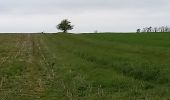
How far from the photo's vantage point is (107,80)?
781 inches

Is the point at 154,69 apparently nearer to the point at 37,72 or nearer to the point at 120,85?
the point at 120,85

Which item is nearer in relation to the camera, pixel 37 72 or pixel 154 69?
pixel 154 69

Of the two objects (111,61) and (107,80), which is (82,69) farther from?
(107,80)

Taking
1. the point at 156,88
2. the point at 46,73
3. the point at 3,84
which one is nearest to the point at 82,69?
the point at 46,73

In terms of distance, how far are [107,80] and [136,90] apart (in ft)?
9.75

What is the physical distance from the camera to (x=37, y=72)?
82.4ft

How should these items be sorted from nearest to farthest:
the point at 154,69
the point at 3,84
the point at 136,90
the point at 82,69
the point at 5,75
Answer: the point at 136,90 → the point at 3,84 → the point at 154,69 → the point at 5,75 → the point at 82,69

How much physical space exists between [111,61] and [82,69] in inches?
117

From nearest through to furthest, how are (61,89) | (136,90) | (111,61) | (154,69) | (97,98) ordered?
(97,98)
(136,90)
(61,89)
(154,69)
(111,61)

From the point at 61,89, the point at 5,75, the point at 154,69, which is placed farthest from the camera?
the point at 5,75

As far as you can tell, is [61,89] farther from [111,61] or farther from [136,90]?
[111,61]

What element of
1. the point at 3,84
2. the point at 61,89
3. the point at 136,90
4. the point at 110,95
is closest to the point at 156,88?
the point at 136,90

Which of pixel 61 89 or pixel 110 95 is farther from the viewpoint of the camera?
pixel 61 89

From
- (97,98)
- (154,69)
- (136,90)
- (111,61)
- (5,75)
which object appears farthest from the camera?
(111,61)
